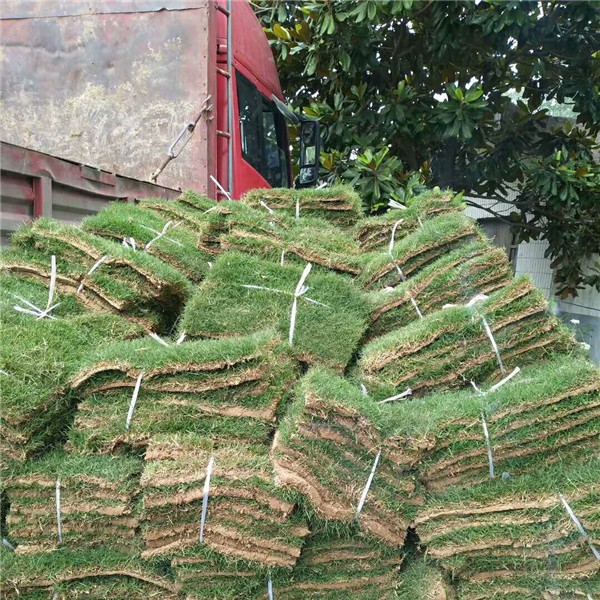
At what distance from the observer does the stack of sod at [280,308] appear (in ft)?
7.89

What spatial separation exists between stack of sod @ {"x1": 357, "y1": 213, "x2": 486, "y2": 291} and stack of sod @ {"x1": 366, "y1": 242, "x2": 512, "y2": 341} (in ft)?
0.79

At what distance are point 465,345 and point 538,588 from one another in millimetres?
881

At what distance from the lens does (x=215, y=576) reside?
1860 millimetres

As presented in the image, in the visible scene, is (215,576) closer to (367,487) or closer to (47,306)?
(367,487)

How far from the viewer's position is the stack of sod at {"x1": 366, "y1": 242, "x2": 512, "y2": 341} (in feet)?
8.89

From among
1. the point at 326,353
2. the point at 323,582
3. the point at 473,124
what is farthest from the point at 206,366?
the point at 473,124

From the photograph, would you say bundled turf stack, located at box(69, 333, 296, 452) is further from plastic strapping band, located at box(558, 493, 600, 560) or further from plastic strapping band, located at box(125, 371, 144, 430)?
plastic strapping band, located at box(558, 493, 600, 560)

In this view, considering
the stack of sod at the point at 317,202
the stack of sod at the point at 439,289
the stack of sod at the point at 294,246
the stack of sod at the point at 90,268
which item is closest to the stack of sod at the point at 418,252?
the stack of sod at the point at 294,246

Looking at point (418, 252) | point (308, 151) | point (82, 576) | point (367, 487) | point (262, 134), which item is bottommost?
point (82, 576)

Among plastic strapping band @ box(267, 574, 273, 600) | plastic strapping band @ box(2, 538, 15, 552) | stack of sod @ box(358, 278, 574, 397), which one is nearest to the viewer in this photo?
plastic strapping band @ box(267, 574, 273, 600)

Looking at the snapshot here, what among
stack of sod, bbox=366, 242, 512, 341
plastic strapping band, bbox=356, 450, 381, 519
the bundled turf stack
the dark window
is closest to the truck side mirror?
the dark window

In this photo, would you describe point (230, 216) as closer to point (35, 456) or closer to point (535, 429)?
point (35, 456)

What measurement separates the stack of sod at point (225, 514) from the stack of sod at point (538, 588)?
607 millimetres

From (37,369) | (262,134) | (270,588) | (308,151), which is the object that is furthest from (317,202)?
(308,151)
